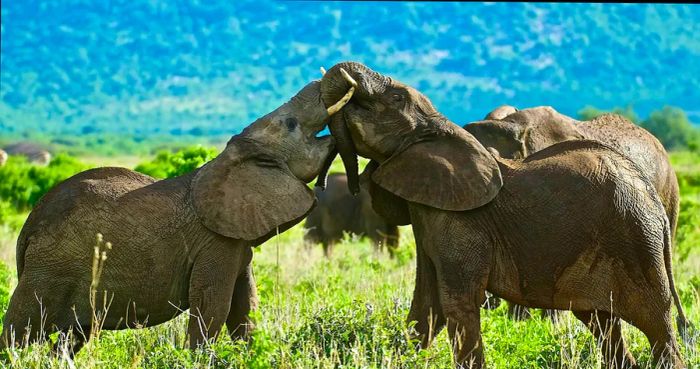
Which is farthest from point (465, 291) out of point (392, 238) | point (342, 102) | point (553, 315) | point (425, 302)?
point (392, 238)

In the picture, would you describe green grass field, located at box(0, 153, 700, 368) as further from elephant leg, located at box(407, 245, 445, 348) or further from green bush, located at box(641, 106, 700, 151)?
green bush, located at box(641, 106, 700, 151)

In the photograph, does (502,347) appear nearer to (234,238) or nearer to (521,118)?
(234,238)

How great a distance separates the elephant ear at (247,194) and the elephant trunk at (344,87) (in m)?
0.42

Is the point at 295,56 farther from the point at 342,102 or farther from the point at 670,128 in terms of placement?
the point at 342,102

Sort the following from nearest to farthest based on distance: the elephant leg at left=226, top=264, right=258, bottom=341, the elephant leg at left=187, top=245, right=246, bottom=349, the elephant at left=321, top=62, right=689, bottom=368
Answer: the elephant at left=321, top=62, right=689, bottom=368, the elephant leg at left=187, top=245, right=246, bottom=349, the elephant leg at left=226, top=264, right=258, bottom=341

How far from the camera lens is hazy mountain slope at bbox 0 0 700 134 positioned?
528 ft

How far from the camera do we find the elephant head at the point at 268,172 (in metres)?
8.22

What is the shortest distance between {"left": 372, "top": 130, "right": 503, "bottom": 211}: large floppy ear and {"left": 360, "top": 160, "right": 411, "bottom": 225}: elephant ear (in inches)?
15.9

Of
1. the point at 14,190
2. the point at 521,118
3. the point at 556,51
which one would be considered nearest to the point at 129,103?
the point at 556,51

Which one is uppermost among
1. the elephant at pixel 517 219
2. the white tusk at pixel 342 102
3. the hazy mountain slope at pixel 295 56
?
the hazy mountain slope at pixel 295 56

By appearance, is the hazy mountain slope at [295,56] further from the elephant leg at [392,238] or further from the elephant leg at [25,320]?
the elephant leg at [25,320]

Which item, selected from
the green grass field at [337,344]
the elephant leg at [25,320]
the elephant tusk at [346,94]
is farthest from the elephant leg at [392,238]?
the elephant leg at [25,320]

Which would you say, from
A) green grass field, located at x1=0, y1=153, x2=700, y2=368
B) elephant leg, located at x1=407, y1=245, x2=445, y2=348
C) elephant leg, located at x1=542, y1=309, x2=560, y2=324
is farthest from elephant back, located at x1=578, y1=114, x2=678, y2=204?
elephant leg, located at x1=407, y1=245, x2=445, y2=348

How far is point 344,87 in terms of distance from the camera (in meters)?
8.22
